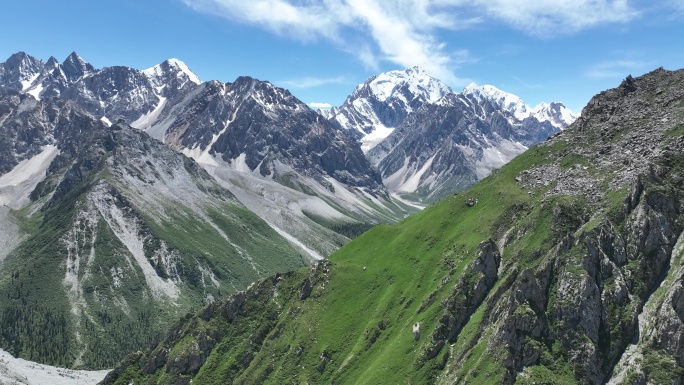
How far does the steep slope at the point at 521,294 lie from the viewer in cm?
11769

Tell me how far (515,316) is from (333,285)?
80.2 meters

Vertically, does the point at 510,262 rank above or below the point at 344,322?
above

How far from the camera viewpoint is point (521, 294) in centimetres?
12625

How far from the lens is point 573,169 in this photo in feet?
560

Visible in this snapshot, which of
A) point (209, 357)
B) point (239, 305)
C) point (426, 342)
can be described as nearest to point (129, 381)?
point (209, 357)

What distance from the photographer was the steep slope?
11769 centimetres

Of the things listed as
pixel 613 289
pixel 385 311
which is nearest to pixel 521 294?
pixel 613 289

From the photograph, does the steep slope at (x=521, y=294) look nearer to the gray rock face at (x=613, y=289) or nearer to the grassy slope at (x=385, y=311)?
the gray rock face at (x=613, y=289)

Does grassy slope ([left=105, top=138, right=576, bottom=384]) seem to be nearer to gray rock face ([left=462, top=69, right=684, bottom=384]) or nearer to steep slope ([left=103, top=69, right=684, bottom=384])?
steep slope ([left=103, top=69, right=684, bottom=384])

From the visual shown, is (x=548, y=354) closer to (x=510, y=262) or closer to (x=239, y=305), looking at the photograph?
(x=510, y=262)

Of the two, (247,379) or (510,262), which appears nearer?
(510,262)

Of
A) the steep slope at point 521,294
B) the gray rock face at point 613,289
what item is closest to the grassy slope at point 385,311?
the steep slope at point 521,294

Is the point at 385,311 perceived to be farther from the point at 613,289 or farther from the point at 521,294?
the point at 613,289

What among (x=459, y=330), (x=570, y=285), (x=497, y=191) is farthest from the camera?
(x=497, y=191)
